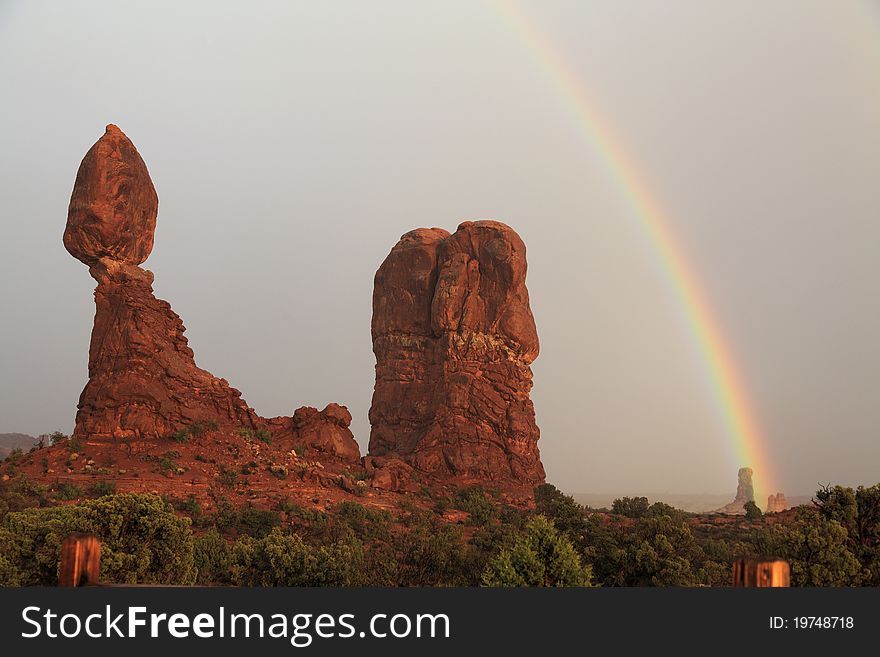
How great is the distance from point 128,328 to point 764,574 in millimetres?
55251

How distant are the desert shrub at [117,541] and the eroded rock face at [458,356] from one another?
38.9 metres

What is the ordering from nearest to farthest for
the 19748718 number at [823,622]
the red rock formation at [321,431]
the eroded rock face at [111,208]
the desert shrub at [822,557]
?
the 19748718 number at [823,622] < the desert shrub at [822,557] < the eroded rock face at [111,208] < the red rock formation at [321,431]

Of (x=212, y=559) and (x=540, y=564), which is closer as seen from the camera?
(x=540, y=564)

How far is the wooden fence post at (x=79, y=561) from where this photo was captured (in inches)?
520

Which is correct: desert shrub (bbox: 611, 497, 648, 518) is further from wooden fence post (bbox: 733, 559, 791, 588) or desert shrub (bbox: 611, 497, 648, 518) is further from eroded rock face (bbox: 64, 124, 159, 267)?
wooden fence post (bbox: 733, 559, 791, 588)

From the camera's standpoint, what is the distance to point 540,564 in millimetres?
26781

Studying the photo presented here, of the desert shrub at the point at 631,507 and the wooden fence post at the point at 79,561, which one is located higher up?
the desert shrub at the point at 631,507

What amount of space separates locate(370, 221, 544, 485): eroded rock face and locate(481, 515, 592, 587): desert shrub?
A: 147 ft

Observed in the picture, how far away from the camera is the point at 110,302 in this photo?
63.1 metres

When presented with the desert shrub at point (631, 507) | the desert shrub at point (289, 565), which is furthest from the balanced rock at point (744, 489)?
the desert shrub at point (289, 565)

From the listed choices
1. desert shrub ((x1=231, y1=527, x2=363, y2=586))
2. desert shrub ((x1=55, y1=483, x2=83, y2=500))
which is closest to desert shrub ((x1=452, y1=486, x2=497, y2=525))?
desert shrub ((x1=55, y1=483, x2=83, y2=500))

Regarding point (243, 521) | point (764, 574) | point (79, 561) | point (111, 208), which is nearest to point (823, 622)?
point (764, 574)

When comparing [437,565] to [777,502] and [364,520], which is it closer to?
[364,520]

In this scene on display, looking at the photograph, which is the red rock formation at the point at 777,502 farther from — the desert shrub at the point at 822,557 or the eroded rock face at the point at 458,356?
the desert shrub at the point at 822,557
